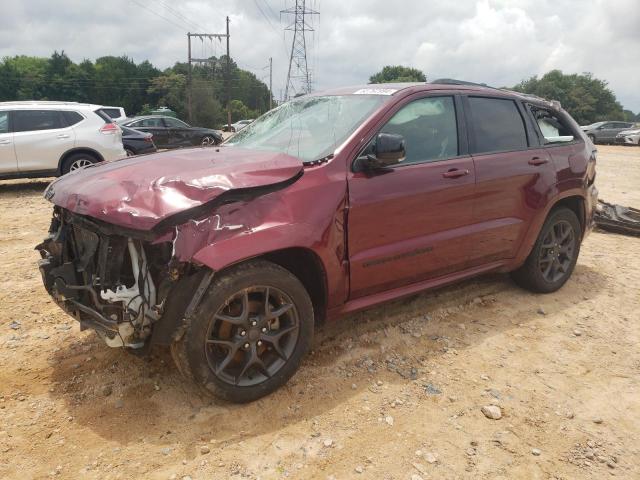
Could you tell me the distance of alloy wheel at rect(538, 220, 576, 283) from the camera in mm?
4395

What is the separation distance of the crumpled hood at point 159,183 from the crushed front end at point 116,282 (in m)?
0.10

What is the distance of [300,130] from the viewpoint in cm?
344

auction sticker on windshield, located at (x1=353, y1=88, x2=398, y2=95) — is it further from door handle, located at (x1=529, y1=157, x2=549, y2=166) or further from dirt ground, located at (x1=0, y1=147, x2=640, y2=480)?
dirt ground, located at (x1=0, y1=147, x2=640, y2=480)

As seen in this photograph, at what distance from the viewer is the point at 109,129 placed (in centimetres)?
980

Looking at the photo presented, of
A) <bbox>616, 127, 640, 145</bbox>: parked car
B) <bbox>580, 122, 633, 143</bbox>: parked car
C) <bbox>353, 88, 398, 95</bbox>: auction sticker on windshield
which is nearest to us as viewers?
<bbox>353, 88, 398, 95</bbox>: auction sticker on windshield

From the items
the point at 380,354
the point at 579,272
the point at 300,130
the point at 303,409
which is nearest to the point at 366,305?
the point at 380,354

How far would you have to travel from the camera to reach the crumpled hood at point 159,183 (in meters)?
2.41

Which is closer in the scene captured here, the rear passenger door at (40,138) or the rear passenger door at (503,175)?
the rear passenger door at (503,175)

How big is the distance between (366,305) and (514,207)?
1601mm

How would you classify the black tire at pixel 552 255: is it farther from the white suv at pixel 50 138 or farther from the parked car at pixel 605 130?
the parked car at pixel 605 130

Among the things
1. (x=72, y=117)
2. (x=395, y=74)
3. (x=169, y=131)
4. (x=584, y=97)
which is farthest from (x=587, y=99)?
(x=72, y=117)

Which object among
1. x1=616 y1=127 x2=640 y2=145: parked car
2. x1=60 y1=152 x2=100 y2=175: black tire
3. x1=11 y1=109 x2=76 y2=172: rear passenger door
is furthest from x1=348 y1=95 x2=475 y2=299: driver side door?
x1=616 y1=127 x2=640 y2=145: parked car

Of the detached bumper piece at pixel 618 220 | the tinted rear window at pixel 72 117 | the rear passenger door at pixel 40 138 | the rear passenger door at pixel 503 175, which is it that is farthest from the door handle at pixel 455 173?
the tinted rear window at pixel 72 117

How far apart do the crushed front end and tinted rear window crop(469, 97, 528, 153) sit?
2475 millimetres
